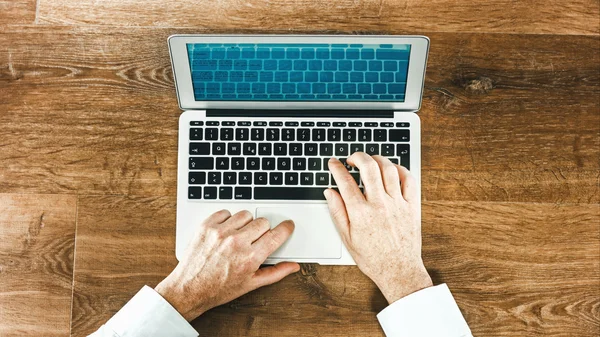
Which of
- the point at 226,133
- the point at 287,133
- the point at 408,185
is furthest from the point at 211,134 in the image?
the point at 408,185

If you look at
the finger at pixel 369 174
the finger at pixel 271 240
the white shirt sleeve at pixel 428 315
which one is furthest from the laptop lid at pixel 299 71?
the white shirt sleeve at pixel 428 315

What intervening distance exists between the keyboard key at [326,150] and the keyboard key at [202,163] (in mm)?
191

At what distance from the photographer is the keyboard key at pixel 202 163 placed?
3.18 feet

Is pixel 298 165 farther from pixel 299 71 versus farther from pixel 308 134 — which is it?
pixel 299 71

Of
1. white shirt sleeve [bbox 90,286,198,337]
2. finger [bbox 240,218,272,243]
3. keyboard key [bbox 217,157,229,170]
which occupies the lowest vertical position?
white shirt sleeve [bbox 90,286,198,337]

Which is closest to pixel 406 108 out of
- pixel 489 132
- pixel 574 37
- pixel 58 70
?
pixel 489 132

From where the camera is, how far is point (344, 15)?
40.7 inches

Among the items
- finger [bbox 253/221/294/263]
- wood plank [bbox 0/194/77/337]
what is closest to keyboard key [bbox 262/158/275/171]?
finger [bbox 253/221/294/263]

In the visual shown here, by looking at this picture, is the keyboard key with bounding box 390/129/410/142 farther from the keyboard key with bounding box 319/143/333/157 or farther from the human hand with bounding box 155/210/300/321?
the human hand with bounding box 155/210/300/321

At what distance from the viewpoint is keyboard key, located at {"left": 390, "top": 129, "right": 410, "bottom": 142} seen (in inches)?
38.3

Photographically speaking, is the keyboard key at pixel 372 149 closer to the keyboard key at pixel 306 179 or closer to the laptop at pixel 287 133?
the laptop at pixel 287 133

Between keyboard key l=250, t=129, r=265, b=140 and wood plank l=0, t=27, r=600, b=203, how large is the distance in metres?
0.15

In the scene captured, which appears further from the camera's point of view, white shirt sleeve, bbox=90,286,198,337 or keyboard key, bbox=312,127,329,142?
keyboard key, bbox=312,127,329,142

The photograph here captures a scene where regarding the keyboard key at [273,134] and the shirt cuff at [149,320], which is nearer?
the shirt cuff at [149,320]
